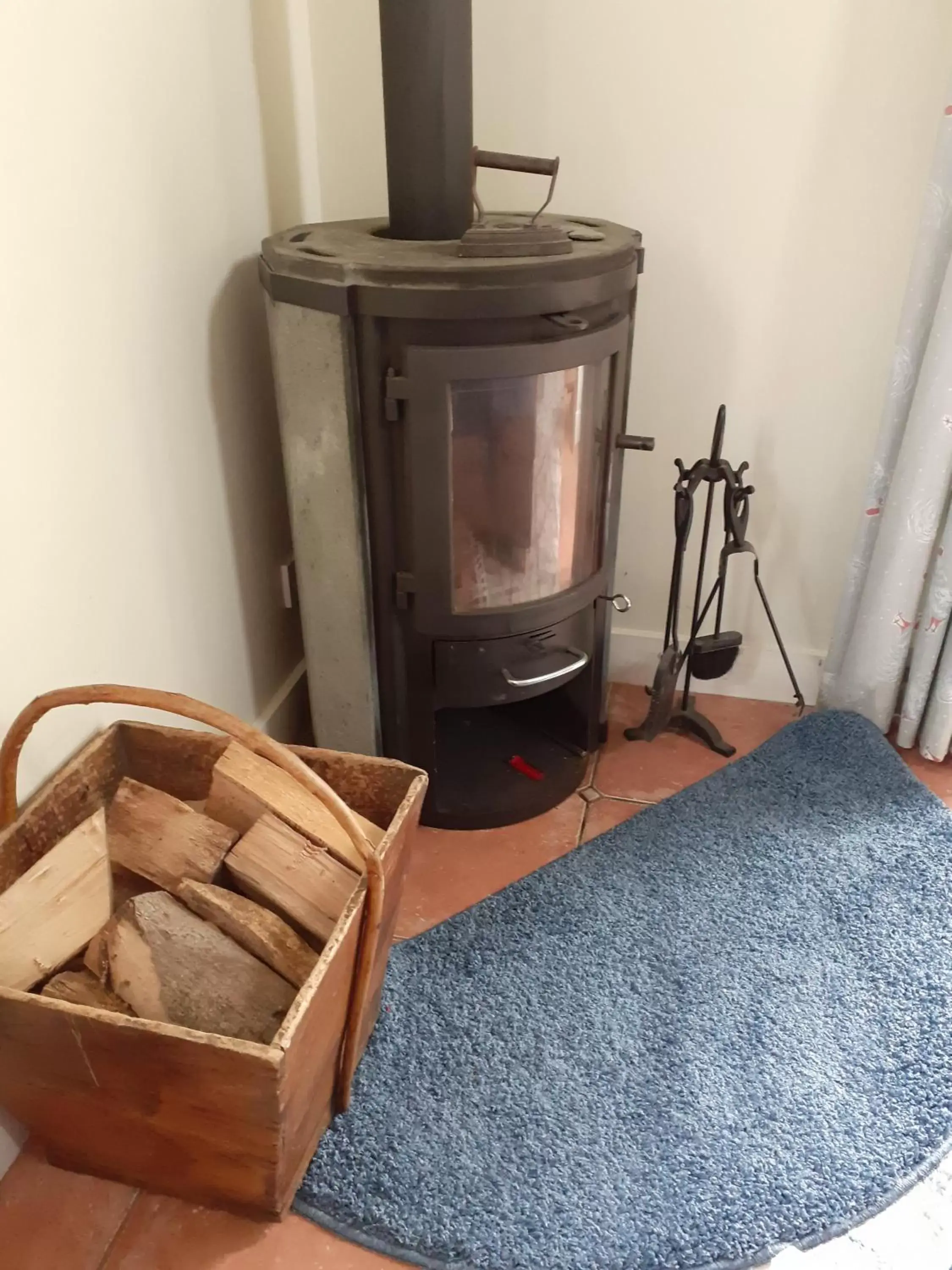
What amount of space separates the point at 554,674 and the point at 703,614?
40 cm

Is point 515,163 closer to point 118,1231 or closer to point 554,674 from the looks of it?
point 554,674

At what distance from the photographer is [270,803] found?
3.45 feet

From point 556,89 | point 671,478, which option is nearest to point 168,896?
point 671,478

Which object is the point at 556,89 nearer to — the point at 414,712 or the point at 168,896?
the point at 414,712

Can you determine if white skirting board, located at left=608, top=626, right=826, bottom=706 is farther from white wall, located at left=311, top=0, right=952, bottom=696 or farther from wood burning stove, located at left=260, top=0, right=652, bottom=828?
wood burning stove, located at left=260, top=0, right=652, bottom=828

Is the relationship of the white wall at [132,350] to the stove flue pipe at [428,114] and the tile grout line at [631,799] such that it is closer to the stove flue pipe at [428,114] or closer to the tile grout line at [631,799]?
the stove flue pipe at [428,114]

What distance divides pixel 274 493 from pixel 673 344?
74 cm

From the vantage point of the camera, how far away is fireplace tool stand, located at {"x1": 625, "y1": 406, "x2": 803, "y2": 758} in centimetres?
157

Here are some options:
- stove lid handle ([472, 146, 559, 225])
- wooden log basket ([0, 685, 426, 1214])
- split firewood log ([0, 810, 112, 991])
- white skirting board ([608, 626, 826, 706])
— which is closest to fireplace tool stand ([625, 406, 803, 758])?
white skirting board ([608, 626, 826, 706])

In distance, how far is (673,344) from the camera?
165 cm

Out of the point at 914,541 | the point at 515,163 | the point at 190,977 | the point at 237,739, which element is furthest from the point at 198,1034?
the point at 914,541

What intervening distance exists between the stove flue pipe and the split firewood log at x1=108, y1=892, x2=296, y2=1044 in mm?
948

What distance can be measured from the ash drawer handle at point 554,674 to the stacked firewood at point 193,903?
0.39 metres

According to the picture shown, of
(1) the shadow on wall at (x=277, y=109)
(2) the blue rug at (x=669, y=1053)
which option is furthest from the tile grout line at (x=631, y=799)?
(1) the shadow on wall at (x=277, y=109)
